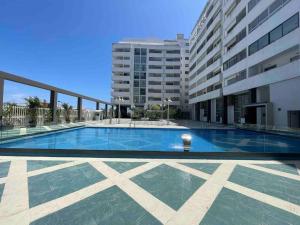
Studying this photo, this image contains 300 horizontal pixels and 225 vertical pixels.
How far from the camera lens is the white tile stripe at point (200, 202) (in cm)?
328

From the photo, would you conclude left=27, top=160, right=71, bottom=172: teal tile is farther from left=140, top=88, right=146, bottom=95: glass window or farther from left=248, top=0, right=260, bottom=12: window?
left=140, top=88, right=146, bottom=95: glass window

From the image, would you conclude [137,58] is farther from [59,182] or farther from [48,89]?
[59,182]

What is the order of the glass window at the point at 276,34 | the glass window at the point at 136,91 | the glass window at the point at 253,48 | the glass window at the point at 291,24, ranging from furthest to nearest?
the glass window at the point at 136,91 < the glass window at the point at 253,48 < the glass window at the point at 276,34 < the glass window at the point at 291,24

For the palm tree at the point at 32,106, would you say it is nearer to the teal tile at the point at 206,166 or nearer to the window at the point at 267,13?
the teal tile at the point at 206,166

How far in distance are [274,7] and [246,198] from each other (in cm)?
2347

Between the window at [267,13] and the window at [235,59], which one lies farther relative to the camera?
the window at [235,59]

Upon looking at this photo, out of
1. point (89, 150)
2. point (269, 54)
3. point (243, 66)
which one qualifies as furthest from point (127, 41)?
point (89, 150)

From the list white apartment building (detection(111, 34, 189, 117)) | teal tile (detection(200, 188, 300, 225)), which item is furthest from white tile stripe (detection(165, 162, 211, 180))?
white apartment building (detection(111, 34, 189, 117))

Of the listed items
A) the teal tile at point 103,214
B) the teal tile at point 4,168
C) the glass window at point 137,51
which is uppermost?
the glass window at point 137,51

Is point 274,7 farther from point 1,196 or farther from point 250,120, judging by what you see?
point 1,196

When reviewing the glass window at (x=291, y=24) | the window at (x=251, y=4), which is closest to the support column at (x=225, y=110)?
the window at (x=251, y=4)

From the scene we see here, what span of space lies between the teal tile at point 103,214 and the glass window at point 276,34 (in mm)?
22442

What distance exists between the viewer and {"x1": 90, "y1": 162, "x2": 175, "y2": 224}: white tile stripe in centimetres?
343

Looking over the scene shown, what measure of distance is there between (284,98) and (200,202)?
63.4 ft
